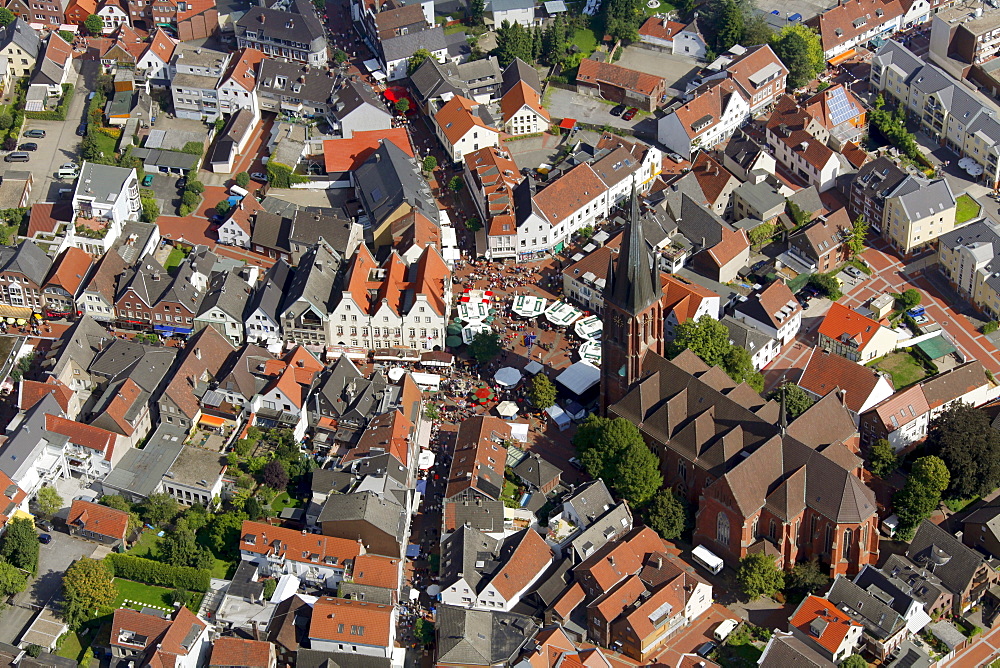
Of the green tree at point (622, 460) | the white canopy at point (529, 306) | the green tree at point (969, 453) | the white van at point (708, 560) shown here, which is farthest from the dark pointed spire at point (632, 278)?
the green tree at point (969, 453)

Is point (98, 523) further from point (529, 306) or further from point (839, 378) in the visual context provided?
point (839, 378)

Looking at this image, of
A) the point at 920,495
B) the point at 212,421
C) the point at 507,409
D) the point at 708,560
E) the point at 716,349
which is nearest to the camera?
the point at 708,560

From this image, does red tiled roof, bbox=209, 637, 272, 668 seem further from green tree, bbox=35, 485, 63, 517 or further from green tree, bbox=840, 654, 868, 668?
green tree, bbox=840, 654, 868, 668

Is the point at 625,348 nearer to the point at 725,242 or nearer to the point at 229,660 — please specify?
the point at 725,242

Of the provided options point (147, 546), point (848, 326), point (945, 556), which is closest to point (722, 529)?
point (945, 556)

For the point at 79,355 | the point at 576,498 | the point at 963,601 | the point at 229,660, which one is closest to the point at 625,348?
the point at 576,498

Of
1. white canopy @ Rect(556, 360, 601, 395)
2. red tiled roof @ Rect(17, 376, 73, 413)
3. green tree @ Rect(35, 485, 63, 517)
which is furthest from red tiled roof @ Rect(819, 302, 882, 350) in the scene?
green tree @ Rect(35, 485, 63, 517)
